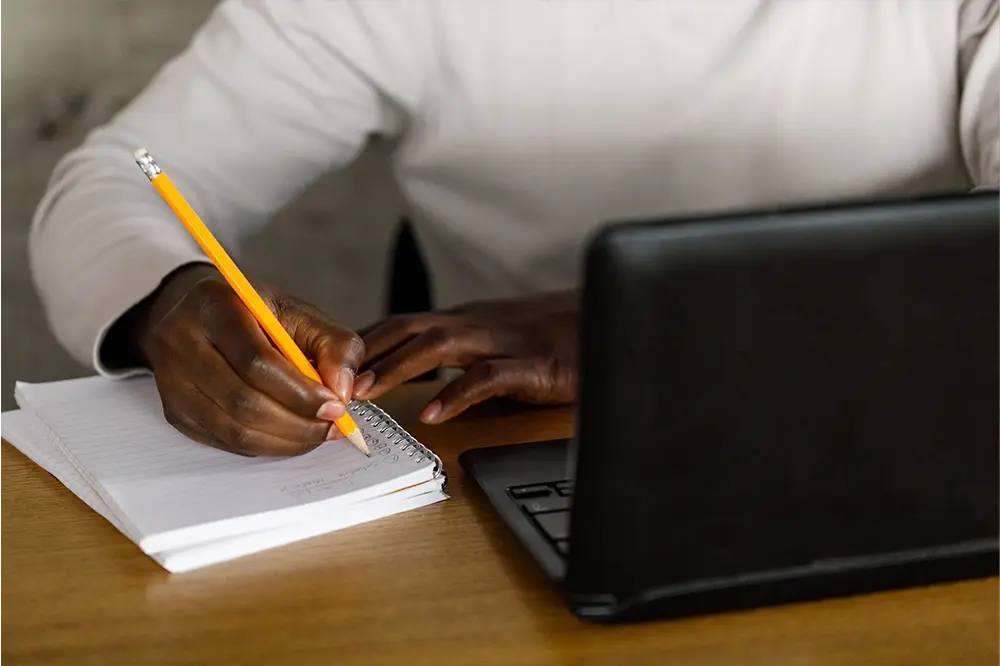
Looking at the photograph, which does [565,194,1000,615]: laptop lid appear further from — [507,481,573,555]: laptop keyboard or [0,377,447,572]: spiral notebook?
[0,377,447,572]: spiral notebook

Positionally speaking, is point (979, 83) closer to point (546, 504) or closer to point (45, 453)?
point (546, 504)

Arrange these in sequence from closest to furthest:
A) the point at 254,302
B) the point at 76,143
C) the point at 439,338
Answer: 1. the point at 254,302
2. the point at 439,338
3. the point at 76,143

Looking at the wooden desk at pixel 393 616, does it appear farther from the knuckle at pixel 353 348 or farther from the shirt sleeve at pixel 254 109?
the shirt sleeve at pixel 254 109

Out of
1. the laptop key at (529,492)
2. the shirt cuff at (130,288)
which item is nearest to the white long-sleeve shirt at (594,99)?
the shirt cuff at (130,288)

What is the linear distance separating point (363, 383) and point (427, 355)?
6cm

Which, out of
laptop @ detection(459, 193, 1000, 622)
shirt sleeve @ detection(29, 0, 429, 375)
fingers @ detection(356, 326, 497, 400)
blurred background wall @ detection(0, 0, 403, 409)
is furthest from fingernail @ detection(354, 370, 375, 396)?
blurred background wall @ detection(0, 0, 403, 409)

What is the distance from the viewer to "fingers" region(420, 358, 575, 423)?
75cm

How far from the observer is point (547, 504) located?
598 millimetres

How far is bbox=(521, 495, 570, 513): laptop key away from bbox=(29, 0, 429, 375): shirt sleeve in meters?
0.54

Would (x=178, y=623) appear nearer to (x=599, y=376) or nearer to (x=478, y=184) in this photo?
(x=599, y=376)

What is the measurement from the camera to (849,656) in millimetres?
475

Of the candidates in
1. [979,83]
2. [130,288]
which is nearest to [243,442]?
[130,288]

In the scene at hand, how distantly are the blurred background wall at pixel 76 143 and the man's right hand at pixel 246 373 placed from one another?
675mm

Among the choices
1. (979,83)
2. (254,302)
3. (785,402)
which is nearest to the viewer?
(785,402)
